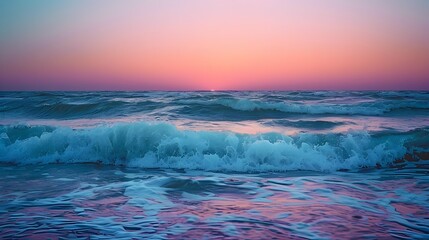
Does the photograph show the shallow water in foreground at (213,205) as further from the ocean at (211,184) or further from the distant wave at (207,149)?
the distant wave at (207,149)

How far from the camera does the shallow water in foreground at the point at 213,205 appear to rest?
326cm

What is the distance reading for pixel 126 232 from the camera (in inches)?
127

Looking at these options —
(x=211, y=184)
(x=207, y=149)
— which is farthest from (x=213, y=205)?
(x=207, y=149)

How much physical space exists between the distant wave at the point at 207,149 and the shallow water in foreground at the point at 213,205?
665 millimetres

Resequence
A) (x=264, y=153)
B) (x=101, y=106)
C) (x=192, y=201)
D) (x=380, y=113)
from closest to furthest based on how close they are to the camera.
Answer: (x=192, y=201)
(x=264, y=153)
(x=380, y=113)
(x=101, y=106)

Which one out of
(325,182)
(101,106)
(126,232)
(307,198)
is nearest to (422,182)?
(325,182)

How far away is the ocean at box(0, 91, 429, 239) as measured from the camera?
132 inches

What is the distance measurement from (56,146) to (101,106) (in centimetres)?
822

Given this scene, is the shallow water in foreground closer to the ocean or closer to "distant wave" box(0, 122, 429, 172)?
the ocean

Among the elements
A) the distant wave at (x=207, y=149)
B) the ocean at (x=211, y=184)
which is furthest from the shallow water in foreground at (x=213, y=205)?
the distant wave at (x=207, y=149)

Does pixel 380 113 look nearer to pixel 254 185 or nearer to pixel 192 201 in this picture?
pixel 254 185

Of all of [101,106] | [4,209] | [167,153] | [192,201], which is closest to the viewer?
[4,209]

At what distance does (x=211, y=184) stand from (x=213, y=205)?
1118 millimetres

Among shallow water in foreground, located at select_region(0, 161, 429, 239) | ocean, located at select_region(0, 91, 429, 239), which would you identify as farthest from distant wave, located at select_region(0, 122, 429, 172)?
shallow water in foreground, located at select_region(0, 161, 429, 239)
